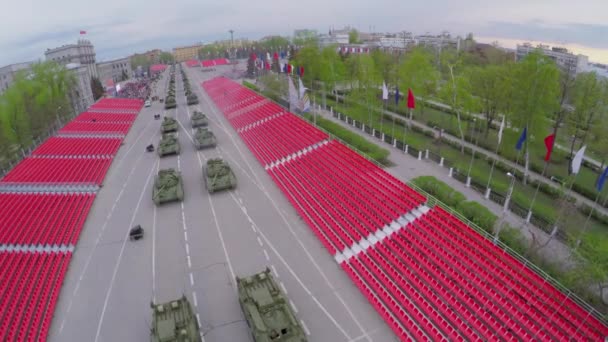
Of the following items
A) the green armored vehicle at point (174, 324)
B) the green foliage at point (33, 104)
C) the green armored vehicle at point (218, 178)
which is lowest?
the green armored vehicle at point (174, 324)

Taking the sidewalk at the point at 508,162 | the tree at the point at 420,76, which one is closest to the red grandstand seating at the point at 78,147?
the sidewalk at the point at 508,162

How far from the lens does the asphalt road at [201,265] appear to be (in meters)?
15.2

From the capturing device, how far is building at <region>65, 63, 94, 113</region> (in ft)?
186

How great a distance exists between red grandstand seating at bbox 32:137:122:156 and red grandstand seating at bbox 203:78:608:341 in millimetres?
22222

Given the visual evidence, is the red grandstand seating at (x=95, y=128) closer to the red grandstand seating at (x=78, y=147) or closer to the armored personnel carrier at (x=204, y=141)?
the red grandstand seating at (x=78, y=147)

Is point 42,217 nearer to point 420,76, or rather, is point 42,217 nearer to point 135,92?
point 420,76

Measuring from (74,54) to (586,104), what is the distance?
327 ft

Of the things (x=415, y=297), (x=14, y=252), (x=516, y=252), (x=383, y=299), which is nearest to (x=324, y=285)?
(x=383, y=299)

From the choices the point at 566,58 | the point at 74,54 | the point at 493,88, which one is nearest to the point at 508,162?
the point at 493,88

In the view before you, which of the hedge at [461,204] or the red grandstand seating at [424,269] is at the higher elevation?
the hedge at [461,204]

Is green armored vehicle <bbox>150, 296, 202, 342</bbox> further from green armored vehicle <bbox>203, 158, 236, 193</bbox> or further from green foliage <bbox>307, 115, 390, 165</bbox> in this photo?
green foliage <bbox>307, 115, 390, 165</bbox>

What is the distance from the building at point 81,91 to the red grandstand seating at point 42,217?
33503 millimetres

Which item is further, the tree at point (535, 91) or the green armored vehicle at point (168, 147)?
the green armored vehicle at point (168, 147)

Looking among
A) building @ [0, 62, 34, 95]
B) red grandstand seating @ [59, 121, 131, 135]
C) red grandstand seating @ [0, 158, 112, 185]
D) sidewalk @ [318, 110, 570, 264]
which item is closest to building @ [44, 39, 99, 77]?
building @ [0, 62, 34, 95]
